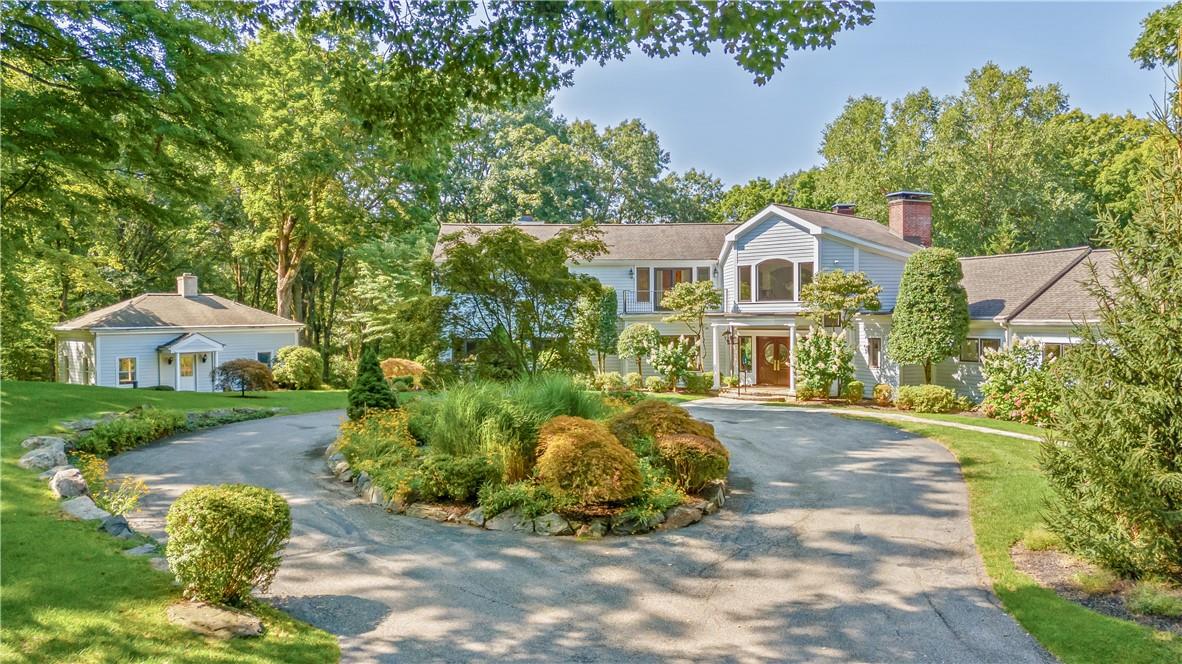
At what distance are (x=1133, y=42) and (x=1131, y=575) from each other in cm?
2196

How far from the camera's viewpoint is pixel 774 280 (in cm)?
2850

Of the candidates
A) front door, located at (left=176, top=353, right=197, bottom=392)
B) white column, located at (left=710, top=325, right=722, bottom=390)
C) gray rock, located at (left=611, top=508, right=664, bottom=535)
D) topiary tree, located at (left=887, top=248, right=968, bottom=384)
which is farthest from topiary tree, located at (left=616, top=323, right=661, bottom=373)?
front door, located at (left=176, top=353, right=197, bottom=392)

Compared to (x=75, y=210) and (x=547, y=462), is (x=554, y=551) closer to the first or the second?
(x=547, y=462)

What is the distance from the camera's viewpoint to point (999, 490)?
439 inches

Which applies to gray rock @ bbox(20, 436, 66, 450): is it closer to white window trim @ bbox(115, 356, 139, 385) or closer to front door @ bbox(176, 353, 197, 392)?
white window trim @ bbox(115, 356, 139, 385)

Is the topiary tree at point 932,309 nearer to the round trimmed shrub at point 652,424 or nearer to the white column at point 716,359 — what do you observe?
the white column at point 716,359

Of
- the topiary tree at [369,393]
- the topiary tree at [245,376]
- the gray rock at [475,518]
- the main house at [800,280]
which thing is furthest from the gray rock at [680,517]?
the topiary tree at [245,376]

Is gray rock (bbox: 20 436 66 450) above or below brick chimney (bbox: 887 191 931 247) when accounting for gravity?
below

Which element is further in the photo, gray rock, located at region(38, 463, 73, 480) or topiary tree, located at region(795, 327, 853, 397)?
topiary tree, located at region(795, 327, 853, 397)

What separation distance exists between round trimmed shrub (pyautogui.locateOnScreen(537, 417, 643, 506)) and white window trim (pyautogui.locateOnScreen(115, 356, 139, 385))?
87.7 feet

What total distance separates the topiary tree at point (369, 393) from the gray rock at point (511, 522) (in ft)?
21.7

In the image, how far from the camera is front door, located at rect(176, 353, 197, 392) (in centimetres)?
3056

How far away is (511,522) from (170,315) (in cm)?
2785

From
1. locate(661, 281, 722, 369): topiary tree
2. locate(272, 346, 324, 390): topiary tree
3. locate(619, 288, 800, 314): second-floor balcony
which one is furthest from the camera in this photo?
locate(272, 346, 324, 390): topiary tree
